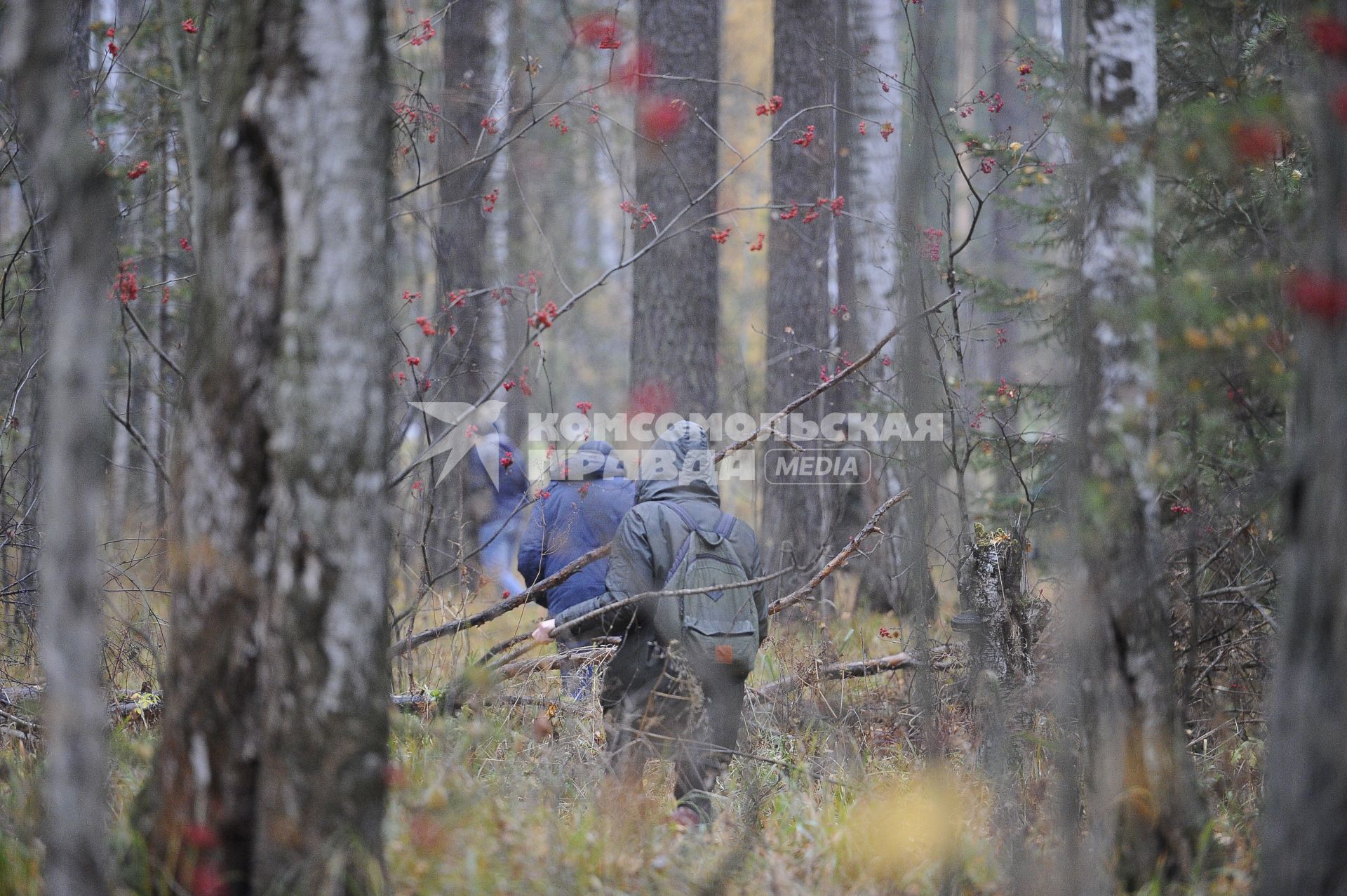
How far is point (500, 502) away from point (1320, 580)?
7.13 metres

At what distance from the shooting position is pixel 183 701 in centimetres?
300

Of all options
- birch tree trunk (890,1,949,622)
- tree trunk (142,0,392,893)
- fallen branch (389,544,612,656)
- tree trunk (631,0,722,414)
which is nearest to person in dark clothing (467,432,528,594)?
tree trunk (631,0,722,414)

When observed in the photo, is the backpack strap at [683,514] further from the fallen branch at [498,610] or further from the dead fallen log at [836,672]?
the dead fallen log at [836,672]

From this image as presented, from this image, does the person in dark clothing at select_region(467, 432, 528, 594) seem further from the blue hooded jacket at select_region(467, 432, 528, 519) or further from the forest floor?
the forest floor

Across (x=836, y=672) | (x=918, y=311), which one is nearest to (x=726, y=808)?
(x=836, y=672)

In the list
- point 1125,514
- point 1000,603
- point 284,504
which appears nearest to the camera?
point 284,504

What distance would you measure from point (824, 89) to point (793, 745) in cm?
612

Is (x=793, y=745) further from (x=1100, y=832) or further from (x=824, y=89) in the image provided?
(x=824, y=89)

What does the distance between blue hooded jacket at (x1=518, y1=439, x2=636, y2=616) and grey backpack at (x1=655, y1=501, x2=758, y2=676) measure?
1.73 metres

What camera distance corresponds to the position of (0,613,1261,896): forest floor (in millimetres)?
3500

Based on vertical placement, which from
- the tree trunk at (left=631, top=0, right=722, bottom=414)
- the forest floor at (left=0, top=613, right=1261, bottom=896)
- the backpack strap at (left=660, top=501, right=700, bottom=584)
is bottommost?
the forest floor at (left=0, top=613, right=1261, bottom=896)

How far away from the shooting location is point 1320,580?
102 inches

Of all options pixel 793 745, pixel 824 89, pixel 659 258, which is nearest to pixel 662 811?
pixel 793 745

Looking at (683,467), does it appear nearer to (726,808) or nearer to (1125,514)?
(726,808)
